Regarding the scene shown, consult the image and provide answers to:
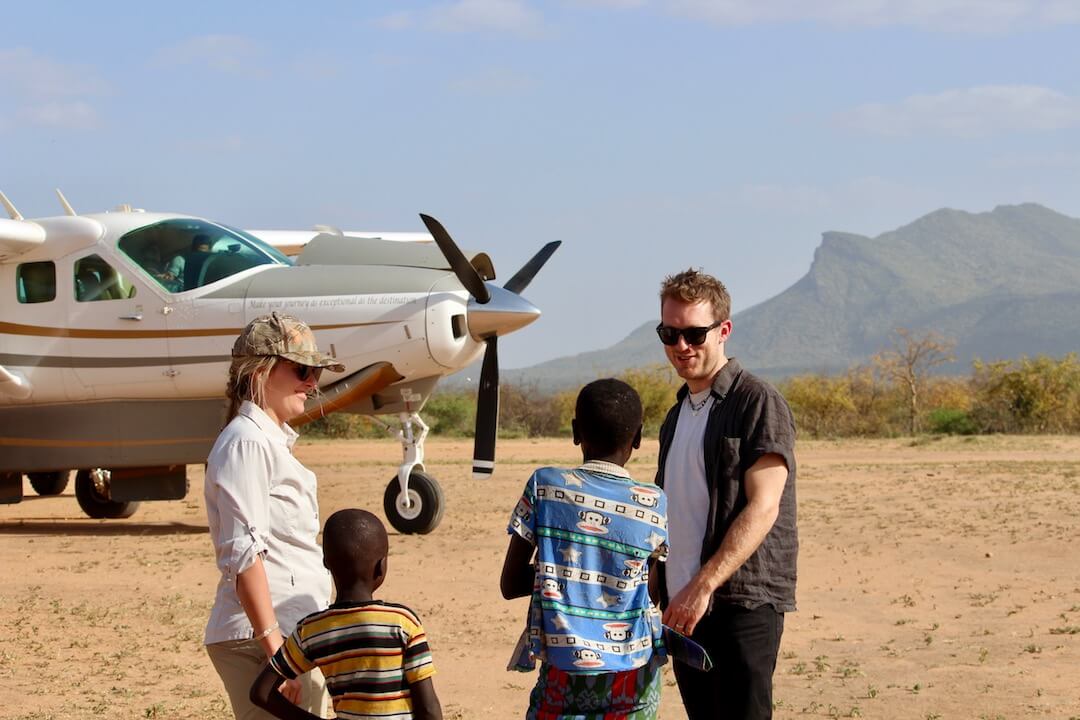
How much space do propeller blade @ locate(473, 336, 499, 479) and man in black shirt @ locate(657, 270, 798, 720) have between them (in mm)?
8576

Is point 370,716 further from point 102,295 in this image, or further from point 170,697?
point 102,295

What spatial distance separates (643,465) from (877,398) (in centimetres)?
2097

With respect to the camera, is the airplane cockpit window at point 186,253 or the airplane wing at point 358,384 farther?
the airplane cockpit window at point 186,253

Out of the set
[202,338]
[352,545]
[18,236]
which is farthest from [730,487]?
[18,236]

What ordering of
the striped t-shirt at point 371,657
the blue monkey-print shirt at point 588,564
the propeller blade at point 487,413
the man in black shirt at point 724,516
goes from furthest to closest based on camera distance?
1. the propeller blade at point 487,413
2. the man in black shirt at point 724,516
3. the blue monkey-print shirt at point 588,564
4. the striped t-shirt at point 371,657

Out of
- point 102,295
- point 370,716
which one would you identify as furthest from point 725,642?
point 102,295

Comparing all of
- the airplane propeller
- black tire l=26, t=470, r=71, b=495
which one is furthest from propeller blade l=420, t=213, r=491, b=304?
black tire l=26, t=470, r=71, b=495

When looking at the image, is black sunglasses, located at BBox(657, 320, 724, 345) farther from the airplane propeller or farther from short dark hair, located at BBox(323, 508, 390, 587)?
the airplane propeller

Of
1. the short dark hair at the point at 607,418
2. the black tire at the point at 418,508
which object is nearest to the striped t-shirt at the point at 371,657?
the short dark hair at the point at 607,418

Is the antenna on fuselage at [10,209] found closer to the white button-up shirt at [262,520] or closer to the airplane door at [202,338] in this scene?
the airplane door at [202,338]

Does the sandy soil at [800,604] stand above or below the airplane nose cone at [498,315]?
below

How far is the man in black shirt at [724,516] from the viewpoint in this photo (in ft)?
13.1

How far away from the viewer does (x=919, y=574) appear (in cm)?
1070

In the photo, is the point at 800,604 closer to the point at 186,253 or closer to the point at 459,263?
the point at 459,263
